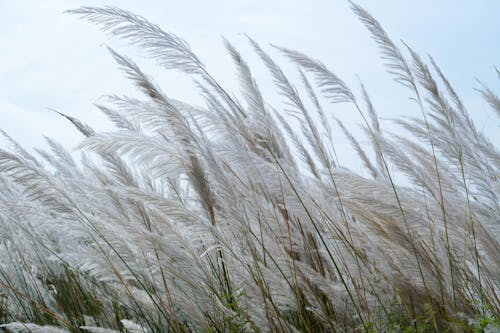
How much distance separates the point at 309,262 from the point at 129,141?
1253 millimetres

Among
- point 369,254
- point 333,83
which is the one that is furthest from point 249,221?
point 333,83

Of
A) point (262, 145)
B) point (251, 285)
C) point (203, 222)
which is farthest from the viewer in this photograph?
point (262, 145)

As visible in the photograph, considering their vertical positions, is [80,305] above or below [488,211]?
below

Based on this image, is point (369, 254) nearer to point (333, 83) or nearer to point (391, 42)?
point (333, 83)

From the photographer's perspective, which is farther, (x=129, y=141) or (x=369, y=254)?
(x=369, y=254)

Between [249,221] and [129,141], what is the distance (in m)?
0.72

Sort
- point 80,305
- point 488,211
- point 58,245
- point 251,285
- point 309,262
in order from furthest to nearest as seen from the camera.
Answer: point 58,245 < point 80,305 < point 309,262 < point 488,211 < point 251,285

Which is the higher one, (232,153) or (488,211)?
(232,153)

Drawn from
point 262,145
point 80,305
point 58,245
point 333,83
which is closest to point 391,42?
point 333,83

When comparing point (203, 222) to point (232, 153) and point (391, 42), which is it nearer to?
point (232, 153)

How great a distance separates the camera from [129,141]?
2.25 metres

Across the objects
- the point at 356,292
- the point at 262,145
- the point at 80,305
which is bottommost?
the point at 80,305

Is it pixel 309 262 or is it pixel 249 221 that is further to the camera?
pixel 309 262

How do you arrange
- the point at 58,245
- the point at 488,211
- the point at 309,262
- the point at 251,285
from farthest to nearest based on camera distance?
the point at 58,245
the point at 309,262
the point at 488,211
the point at 251,285
